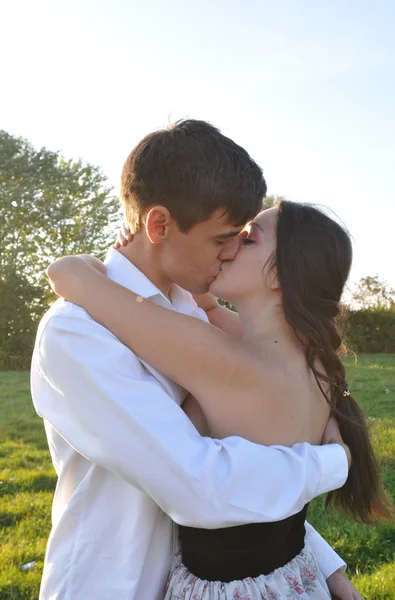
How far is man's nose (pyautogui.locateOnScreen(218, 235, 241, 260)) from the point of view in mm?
2572

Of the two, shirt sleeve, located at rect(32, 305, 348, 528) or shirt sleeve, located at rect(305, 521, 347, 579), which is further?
shirt sleeve, located at rect(305, 521, 347, 579)

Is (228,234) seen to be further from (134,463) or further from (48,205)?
(48,205)

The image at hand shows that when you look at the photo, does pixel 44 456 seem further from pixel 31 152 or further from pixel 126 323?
pixel 31 152

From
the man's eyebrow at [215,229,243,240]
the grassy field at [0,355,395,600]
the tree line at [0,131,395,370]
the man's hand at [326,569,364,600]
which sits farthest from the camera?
the tree line at [0,131,395,370]

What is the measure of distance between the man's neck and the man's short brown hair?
7cm

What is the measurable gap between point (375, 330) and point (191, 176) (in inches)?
785

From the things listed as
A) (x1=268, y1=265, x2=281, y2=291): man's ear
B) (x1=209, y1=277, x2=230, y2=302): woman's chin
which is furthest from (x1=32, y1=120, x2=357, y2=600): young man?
(x1=268, y1=265, x2=281, y2=291): man's ear

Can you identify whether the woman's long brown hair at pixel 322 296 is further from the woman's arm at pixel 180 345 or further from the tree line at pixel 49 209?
the tree line at pixel 49 209

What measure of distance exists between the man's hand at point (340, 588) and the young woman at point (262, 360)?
0.15m

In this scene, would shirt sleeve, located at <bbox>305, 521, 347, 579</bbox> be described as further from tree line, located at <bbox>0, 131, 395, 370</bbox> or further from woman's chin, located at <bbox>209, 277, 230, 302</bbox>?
tree line, located at <bbox>0, 131, 395, 370</bbox>

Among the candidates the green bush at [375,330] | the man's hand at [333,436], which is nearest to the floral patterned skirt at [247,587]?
the man's hand at [333,436]

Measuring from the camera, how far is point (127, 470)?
6.16ft

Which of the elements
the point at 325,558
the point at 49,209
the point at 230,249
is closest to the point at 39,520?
the point at 325,558

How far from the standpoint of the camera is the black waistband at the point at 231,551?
2.17 m
